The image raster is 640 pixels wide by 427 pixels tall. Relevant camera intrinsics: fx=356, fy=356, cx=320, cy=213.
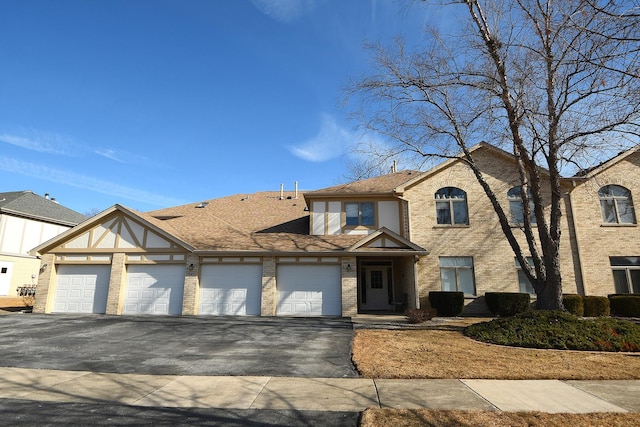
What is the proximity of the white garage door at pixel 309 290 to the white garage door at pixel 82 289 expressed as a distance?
26.9 feet

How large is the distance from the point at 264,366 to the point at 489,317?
42.5 feet

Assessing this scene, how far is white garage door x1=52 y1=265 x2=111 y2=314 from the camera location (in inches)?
Result: 648

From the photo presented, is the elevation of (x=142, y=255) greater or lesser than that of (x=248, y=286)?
greater

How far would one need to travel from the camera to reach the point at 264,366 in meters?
7.49

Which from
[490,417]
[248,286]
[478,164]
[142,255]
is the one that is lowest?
[490,417]

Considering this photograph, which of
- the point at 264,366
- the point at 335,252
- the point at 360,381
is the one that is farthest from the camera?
the point at 335,252

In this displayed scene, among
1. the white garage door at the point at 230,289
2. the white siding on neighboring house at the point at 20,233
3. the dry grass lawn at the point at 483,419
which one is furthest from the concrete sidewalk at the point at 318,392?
the white siding on neighboring house at the point at 20,233

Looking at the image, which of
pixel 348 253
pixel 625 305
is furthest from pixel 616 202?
pixel 348 253

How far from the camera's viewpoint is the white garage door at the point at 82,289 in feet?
54.0

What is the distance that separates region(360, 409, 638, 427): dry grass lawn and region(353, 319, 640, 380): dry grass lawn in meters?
1.90

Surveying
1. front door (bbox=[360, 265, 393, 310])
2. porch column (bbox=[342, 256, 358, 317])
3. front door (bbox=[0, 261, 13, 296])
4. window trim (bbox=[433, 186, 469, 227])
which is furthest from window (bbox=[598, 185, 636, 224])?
front door (bbox=[0, 261, 13, 296])

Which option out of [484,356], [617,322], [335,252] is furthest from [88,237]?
[617,322]

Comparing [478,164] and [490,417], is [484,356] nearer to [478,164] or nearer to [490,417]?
[490,417]

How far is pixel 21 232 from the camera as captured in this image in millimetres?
27750
